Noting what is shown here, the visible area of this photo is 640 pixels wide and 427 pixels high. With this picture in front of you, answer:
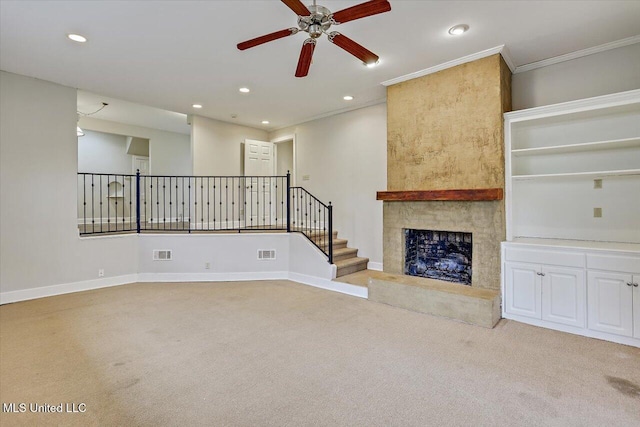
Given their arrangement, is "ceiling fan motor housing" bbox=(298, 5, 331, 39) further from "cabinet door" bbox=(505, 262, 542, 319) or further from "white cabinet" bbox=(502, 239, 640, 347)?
"cabinet door" bbox=(505, 262, 542, 319)

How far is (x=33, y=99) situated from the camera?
457 centimetres

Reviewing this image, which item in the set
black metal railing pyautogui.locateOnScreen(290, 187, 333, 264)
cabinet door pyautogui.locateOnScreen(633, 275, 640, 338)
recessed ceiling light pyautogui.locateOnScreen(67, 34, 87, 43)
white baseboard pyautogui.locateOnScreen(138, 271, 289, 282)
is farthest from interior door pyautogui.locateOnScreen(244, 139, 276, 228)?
cabinet door pyautogui.locateOnScreen(633, 275, 640, 338)

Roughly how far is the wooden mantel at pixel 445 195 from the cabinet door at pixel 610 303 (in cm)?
125

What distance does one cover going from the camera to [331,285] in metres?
5.00

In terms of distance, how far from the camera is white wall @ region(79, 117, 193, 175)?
7.73m

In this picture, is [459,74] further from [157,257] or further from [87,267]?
[87,267]

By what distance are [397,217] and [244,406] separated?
3.39m

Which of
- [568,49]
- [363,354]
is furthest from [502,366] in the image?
[568,49]

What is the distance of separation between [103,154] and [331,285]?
24.2 feet

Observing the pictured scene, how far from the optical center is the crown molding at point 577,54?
348cm

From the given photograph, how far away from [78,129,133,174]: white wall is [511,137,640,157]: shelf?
929cm

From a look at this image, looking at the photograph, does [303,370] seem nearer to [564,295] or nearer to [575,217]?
[564,295]

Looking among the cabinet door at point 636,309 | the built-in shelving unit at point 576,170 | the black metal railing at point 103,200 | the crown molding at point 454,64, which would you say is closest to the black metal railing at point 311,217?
the crown molding at point 454,64

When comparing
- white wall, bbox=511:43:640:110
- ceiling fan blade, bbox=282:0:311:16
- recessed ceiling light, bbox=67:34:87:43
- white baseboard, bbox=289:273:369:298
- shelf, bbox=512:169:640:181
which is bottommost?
white baseboard, bbox=289:273:369:298
